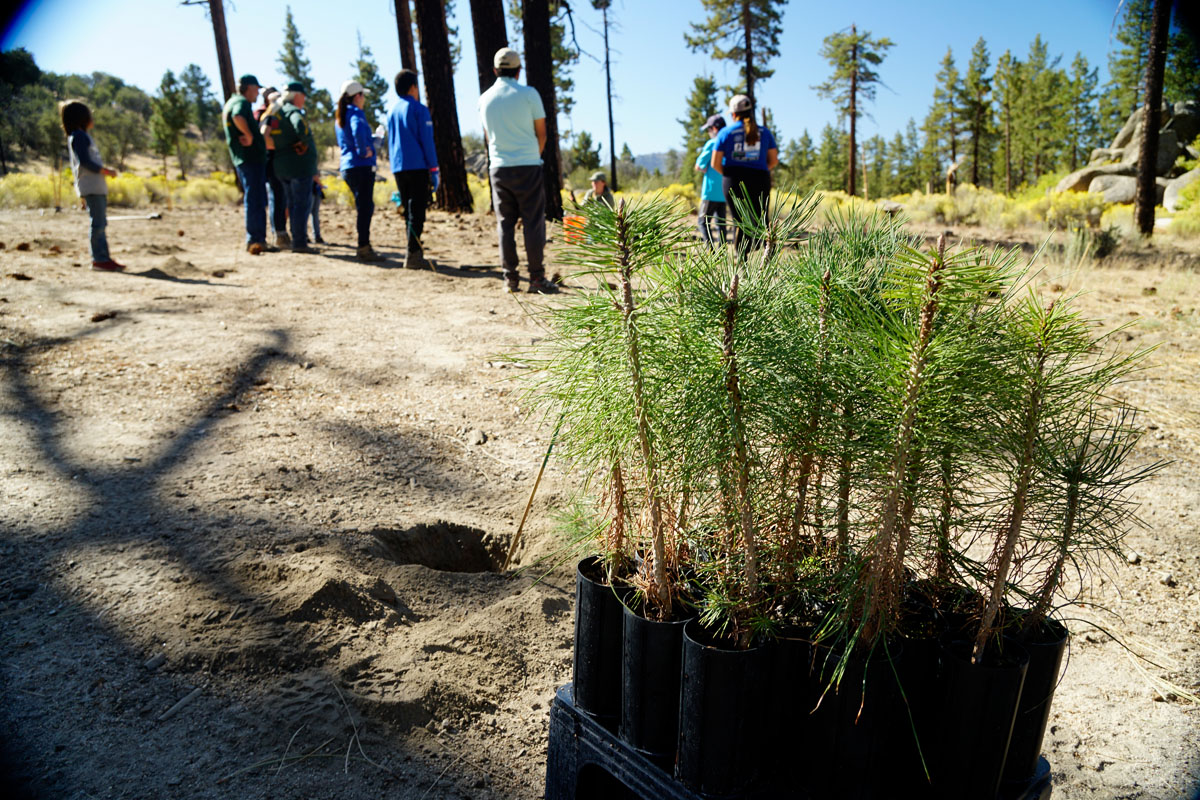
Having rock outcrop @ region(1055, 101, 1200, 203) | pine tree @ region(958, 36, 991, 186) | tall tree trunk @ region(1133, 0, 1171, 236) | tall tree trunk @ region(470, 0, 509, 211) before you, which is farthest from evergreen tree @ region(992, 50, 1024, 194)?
tall tree trunk @ region(470, 0, 509, 211)

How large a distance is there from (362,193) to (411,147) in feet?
3.71

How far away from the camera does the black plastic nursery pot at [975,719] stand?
123 centimetres

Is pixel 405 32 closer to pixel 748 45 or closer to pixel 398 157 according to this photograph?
pixel 398 157

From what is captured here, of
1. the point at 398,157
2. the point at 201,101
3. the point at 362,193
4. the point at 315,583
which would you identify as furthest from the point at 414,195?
the point at 201,101

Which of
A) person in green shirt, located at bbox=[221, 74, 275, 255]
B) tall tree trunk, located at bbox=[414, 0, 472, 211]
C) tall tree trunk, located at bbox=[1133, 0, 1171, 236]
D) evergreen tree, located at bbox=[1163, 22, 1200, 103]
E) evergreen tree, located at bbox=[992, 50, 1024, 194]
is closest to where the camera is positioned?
person in green shirt, located at bbox=[221, 74, 275, 255]

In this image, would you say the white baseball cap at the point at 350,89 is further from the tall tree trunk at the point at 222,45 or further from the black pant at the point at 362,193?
the tall tree trunk at the point at 222,45

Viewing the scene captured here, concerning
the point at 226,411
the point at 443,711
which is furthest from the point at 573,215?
the point at 226,411

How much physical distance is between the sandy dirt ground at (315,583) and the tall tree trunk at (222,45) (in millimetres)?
13380

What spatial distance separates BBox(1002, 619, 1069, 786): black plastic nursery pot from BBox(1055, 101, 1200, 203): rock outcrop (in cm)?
2684

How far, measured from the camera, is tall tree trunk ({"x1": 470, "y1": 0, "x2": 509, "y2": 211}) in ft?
27.2

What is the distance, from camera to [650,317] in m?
1.21

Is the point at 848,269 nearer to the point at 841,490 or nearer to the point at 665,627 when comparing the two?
the point at 841,490

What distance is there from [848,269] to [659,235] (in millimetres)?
384

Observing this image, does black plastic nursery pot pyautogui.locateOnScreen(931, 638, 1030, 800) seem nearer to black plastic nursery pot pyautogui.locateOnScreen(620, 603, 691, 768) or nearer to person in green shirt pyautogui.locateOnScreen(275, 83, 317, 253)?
black plastic nursery pot pyautogui.locateOnScreen(620, 603, 691, 768)
